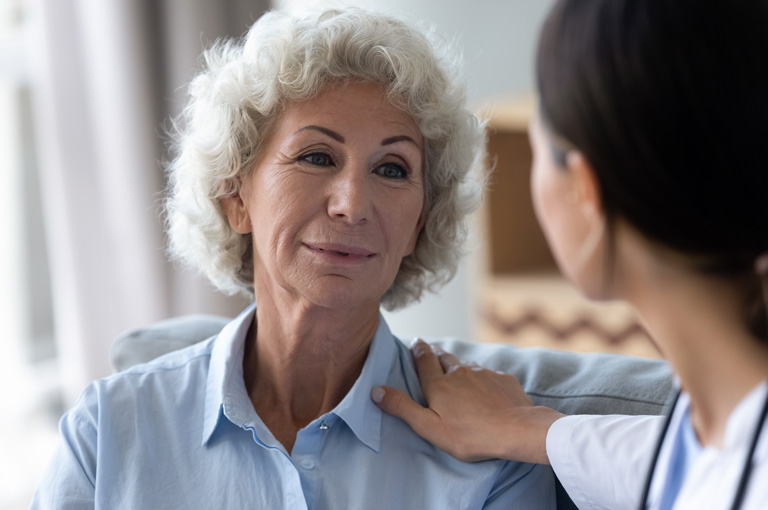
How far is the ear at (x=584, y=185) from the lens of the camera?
78 cm

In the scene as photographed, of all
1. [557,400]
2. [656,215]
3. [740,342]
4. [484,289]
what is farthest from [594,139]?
[484,289]

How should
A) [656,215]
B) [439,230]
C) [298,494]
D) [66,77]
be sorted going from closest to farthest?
[656,215]
[298,494]
[439,230]
[66,77]

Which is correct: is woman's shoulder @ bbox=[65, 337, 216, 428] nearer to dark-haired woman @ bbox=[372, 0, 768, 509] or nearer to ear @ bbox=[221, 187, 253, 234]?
ear @ bbox=[221, 187, 253, 234]

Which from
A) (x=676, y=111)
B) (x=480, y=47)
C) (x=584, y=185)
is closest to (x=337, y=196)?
(x=584, y=185)

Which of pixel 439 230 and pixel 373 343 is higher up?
pixel 439 230

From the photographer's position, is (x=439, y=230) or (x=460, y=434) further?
(x=439, y=230)

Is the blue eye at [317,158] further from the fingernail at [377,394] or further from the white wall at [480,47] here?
the white wall at [480,47]

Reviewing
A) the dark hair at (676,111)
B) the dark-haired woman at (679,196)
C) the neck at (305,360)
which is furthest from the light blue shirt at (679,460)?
the neck at (305,360)

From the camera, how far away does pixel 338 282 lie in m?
1.34

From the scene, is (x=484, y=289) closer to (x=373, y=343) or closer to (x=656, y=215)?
(x=373, y=343)

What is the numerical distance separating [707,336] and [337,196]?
0.69 m

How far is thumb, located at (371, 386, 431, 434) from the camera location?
1338 mm

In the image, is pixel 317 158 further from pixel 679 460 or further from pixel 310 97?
pixel 679 460

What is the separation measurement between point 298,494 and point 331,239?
419mm
